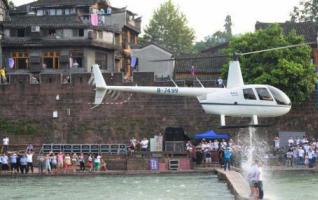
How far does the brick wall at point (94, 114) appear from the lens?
52688 millimetres

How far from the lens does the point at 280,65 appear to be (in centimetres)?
5181

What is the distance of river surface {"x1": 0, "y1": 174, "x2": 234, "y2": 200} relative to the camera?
33.9m

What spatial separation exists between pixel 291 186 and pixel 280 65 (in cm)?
1639

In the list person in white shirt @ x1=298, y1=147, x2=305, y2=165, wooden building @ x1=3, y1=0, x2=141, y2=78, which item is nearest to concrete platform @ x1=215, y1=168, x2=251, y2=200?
person in white shirt @ x1=298, y1=147, x2=305, y2=165

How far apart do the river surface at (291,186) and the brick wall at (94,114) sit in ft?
31.1

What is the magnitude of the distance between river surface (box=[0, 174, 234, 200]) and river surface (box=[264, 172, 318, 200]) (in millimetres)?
1835

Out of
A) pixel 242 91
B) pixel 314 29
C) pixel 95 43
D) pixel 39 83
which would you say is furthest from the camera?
pixel 314 29

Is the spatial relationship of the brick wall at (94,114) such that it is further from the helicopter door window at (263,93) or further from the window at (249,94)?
the window at (249,94)

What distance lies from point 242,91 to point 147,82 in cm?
1898

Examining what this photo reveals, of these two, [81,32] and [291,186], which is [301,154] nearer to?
[291,186]

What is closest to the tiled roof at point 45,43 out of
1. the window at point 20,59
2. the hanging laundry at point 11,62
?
the window at point 20,59

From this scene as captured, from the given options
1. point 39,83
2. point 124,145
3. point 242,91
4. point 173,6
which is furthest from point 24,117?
point 173,6

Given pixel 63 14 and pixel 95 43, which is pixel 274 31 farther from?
pixel 63 14

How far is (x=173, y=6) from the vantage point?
107938mm
